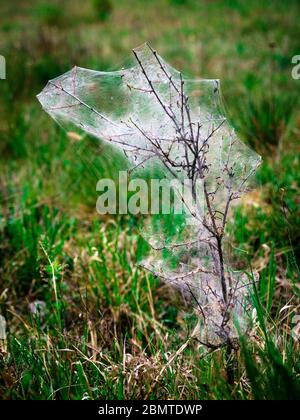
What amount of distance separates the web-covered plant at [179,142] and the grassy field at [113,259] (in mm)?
116

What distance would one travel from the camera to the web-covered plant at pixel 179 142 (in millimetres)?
1643

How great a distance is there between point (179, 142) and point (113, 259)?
38.6 inches

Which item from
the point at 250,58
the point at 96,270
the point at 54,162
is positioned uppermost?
the point at 250,58

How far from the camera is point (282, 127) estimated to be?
3434mm

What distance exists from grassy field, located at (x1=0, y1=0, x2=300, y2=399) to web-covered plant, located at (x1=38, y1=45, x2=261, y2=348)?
116 millimetres

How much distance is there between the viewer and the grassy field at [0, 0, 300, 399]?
1.60 m

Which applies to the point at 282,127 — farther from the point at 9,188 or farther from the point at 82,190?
the point at 9,188

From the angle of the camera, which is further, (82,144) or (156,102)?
(82,144)

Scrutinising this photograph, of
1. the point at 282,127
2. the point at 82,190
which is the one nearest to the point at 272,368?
the point at 82,190

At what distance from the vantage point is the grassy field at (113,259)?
5.25 feet

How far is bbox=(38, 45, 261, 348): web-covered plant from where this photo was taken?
1.64 m

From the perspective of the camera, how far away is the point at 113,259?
95.2 inches

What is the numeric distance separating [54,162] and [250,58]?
356cm

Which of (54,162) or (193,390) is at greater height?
(54,162)
